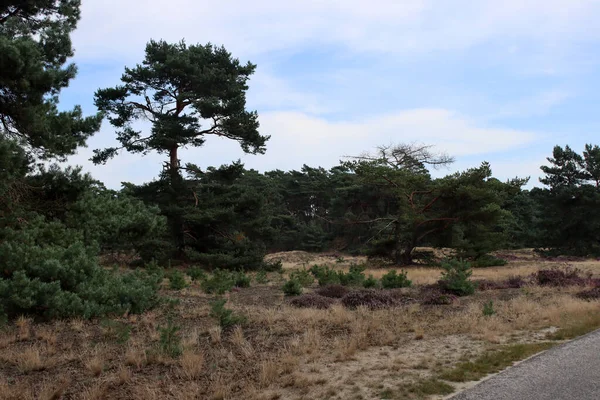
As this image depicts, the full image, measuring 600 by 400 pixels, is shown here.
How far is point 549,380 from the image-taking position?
203 inches

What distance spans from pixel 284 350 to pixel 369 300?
478 centimetres

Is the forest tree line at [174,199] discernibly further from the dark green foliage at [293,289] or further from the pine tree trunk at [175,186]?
the dark green foliage at [293,289]

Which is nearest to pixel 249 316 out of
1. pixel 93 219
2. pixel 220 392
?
pixel 93 219

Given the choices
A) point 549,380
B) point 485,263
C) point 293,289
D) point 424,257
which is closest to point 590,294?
point 293,289

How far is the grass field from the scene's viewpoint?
212 inches

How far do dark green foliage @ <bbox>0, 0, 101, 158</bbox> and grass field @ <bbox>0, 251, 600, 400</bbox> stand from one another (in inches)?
134

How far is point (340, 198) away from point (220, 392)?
4856 cm

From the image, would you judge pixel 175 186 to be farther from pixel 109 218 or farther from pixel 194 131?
pixel 109 218

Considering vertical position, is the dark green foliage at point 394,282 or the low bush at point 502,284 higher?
the dark green foliage at point 394,282

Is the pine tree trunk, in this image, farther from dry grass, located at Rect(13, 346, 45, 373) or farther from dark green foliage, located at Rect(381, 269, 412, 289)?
dry grass, located at Rect(13, 346, 45, 373)

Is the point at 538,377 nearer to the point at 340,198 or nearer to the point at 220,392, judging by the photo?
the point at 220,392

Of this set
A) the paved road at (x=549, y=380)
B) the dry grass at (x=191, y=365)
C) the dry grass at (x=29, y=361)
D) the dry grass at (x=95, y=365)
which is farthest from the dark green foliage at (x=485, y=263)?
the dry grass at (x=29, y=361)

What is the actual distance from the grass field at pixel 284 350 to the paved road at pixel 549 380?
11.7 inches

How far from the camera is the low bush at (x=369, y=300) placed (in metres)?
11.0
